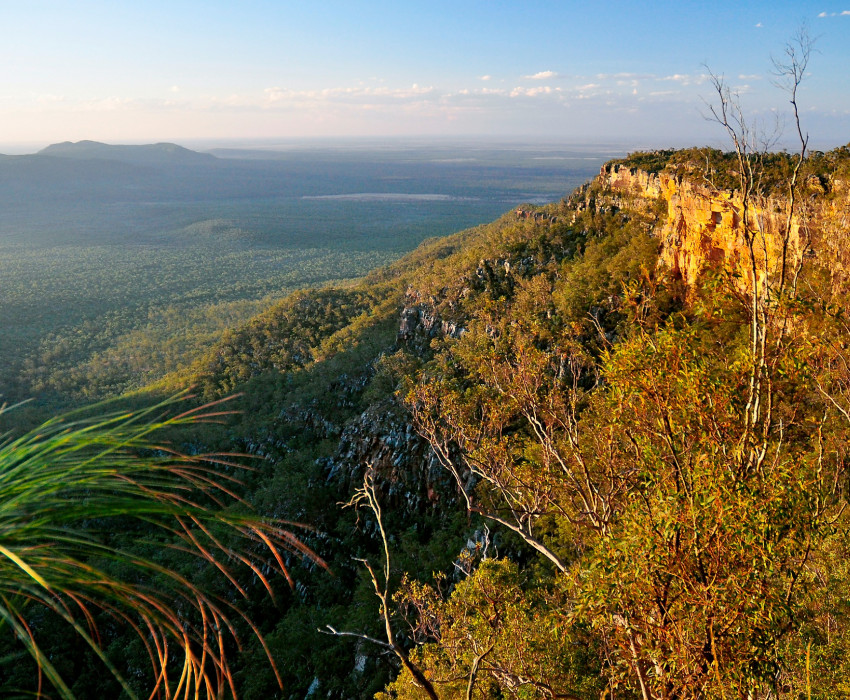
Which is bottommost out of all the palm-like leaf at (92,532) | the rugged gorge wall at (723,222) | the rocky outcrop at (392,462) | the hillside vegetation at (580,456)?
the rocky outcrop at (392,462)

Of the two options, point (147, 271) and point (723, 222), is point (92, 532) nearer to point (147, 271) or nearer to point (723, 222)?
point (723, 222)

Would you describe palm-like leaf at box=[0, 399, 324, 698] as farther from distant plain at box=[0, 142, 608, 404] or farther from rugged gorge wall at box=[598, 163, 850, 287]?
distant plain at box=[0, 142, 608, 404]

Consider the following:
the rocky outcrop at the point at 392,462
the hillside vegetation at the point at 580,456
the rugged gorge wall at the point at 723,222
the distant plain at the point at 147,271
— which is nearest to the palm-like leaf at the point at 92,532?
the hillside vegetation at the point at 580,456

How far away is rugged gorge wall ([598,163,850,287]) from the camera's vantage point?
1360 centimetres

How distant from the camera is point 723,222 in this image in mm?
20094

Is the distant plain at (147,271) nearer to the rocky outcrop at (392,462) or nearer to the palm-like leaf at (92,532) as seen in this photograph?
the rocky outcrop at (392,462)

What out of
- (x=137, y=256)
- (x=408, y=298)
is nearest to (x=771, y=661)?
(x=408, y=298)

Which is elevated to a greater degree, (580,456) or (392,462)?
(580,456)

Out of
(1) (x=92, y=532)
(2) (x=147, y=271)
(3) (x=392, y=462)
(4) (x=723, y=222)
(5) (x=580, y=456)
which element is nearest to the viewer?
(1) (x=92, y=532)

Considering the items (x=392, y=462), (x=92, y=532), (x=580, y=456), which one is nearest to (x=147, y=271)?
(x=392, y=462)

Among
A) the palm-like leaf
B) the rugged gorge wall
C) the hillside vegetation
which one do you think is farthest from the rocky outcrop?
the palm-like leaf

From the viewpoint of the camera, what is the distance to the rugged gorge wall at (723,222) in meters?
13.6

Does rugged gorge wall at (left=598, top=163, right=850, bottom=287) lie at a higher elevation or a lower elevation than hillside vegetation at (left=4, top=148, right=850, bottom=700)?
higher

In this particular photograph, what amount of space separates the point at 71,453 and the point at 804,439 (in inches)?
604
